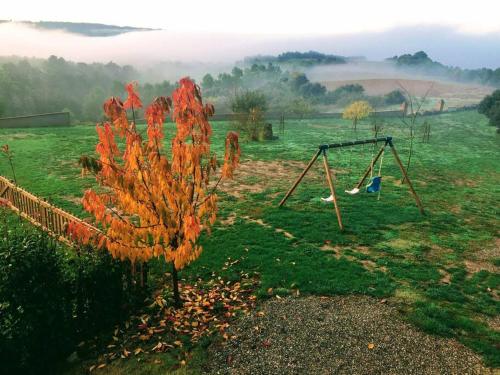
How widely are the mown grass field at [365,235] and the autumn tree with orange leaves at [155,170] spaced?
259cm

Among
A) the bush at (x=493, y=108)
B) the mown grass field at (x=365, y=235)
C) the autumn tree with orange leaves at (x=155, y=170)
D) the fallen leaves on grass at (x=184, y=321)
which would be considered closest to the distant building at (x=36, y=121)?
the mown grass field at (x=365, y=235)

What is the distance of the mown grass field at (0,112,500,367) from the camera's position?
324 inches

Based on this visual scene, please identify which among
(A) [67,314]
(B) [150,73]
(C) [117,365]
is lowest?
(C) [117,365]

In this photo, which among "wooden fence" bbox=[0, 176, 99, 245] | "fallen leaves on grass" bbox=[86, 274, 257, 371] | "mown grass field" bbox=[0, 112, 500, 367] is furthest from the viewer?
"wooden fence" bbox=[0, 176, 99, 245]

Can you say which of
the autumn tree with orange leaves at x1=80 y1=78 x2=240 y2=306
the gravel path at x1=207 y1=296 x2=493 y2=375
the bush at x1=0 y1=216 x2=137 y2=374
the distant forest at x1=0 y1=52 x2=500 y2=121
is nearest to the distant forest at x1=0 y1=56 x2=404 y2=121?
the distant forest at x1=0 y1=52 x2=500 y2=121

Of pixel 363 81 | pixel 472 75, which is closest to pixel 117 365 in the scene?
pixel 363 81

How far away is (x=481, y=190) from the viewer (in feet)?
57.6

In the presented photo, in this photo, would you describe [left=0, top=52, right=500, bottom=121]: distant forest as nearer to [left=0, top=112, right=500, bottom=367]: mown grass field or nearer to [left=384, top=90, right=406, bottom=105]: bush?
[left=384, top=90, right=406, bottom=105]: bush

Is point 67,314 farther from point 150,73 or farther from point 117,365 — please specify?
point 150,73

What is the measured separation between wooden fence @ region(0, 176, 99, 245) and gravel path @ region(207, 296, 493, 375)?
15.9 feet

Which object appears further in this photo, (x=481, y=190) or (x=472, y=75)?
(x=472, y=75)

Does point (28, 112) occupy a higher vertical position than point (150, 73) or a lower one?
lower

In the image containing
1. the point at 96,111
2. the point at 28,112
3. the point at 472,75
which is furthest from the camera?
the point at 472,75

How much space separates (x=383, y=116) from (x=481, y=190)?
132 feet
